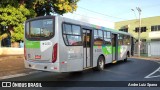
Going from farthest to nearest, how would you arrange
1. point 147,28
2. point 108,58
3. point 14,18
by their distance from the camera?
point 147,28
point 14,18
point 108,58

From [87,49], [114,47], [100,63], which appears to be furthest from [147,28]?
[87,49]

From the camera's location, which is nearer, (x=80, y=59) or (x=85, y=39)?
(x=80, y=59)

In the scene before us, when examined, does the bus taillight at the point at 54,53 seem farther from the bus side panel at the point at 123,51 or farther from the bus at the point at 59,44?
the bus side panel at the point at 123,51

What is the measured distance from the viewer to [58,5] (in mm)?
25469

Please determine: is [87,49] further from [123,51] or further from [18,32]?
[18,32]

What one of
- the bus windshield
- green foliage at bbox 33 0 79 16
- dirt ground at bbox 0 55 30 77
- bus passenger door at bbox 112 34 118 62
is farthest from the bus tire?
green foliage at bbox 33 0 79 16

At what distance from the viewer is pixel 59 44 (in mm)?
10445

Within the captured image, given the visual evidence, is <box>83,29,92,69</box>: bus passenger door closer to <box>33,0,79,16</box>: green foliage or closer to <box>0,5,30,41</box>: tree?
<box>0,5,30,41</box>: tree

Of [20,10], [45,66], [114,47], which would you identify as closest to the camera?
[45,66]

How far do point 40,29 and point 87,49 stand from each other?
314 cm

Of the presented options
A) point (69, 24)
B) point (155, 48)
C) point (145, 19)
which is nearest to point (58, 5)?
point (69, 24)

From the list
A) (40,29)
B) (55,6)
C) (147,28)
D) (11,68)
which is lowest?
(11,68)

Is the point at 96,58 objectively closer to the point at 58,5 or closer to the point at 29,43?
the point at 29,43

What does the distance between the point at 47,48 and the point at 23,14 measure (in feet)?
47.1
